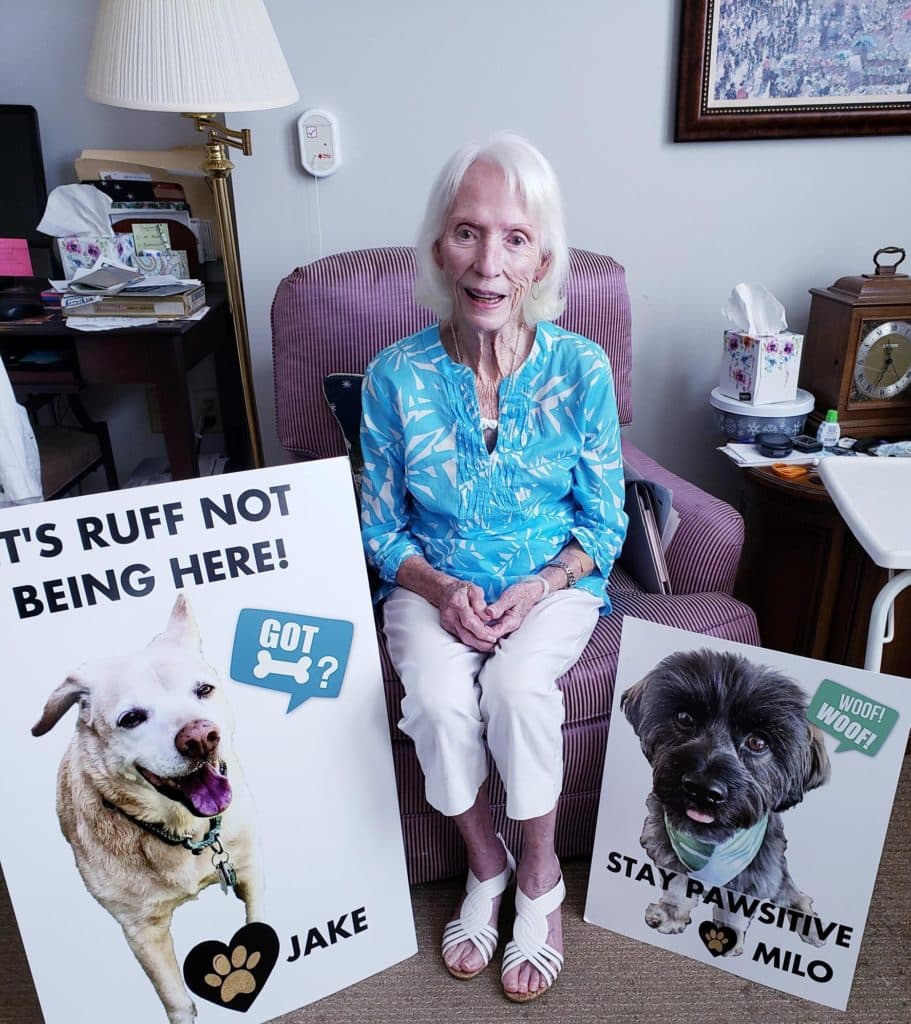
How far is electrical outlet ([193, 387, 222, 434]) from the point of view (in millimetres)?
2451

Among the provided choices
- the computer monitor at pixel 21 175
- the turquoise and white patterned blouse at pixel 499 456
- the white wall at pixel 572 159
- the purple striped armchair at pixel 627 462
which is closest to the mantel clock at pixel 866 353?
the white wall at pixel 572 159

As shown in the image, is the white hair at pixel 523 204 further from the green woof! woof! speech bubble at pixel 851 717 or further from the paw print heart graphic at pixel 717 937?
the paw print heart graphic at pixel 717 937

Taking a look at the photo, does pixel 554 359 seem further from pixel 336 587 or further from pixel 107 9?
pixel 107 9

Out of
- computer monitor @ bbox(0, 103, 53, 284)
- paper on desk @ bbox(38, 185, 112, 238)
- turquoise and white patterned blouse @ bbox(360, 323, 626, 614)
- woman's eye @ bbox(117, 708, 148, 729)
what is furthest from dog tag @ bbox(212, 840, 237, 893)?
computer monitor @ bbox(0, 103, 53, 284)

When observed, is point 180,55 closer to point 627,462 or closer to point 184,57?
point 184,57

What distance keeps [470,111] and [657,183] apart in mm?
458

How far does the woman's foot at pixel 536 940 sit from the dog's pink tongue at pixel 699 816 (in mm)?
227

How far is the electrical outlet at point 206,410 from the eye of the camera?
2.45 meters

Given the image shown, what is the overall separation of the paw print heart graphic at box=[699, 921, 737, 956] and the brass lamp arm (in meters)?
1.67

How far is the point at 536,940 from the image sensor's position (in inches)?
50.8

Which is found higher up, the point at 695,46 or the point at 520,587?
the point at 695,46

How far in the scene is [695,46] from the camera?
182cm

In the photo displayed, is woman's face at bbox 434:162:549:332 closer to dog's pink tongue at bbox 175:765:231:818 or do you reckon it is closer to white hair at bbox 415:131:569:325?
white hair at bbox 415:131:569:325

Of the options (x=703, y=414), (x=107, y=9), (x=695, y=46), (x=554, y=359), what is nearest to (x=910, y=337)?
(x=703, y=414)
